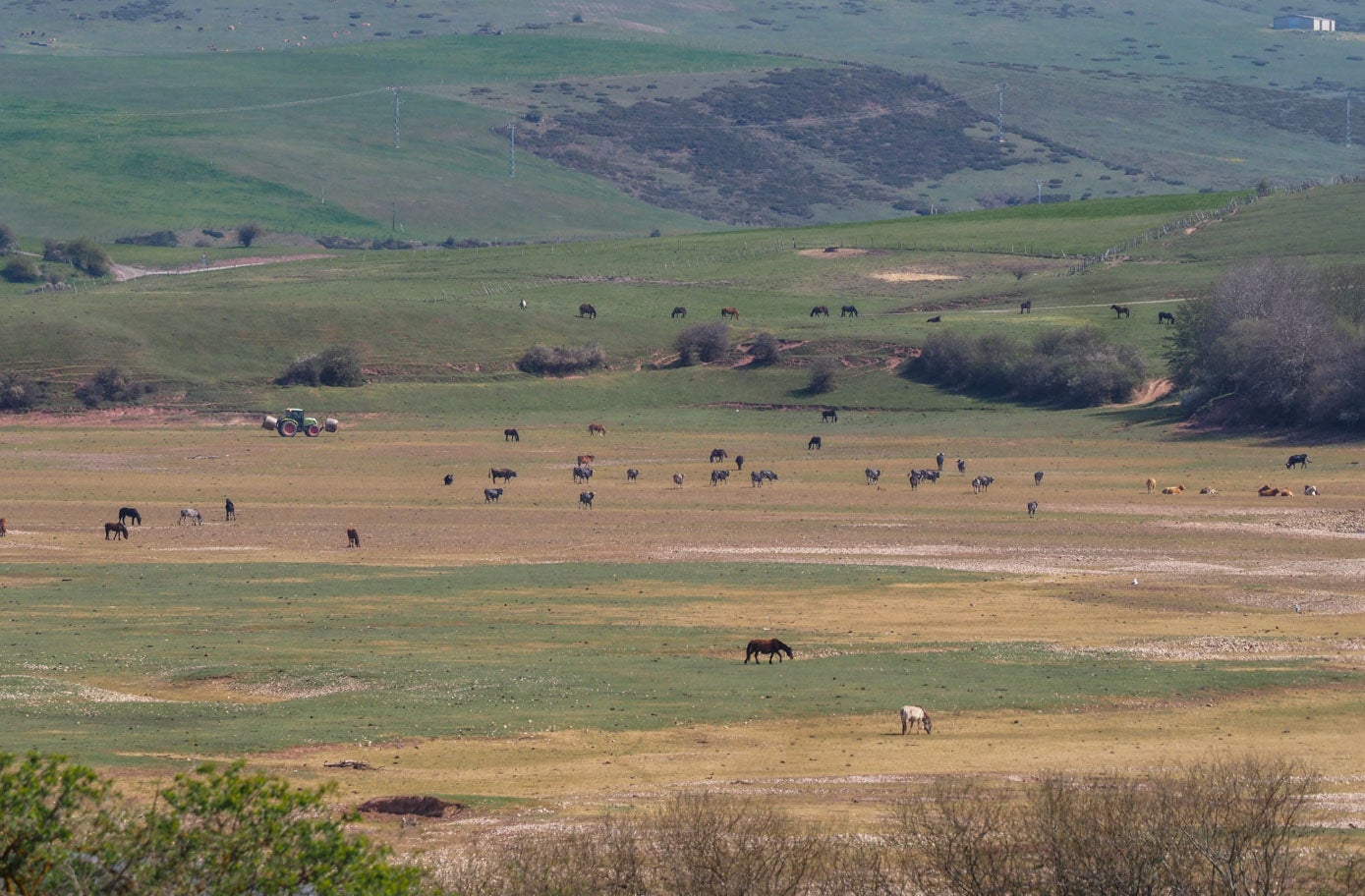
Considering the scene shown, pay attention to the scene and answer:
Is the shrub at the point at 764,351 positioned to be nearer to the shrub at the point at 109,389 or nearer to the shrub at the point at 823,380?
the shrub at the point at 823,380

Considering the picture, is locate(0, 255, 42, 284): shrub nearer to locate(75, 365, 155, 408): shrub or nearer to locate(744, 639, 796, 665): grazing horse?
locate(75, 365, 155, 408): shrub

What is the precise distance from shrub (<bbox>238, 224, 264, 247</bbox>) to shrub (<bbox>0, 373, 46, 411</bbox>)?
3132 inches

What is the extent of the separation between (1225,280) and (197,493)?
51.8 meters

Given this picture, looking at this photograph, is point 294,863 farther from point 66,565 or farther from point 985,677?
point 66,565

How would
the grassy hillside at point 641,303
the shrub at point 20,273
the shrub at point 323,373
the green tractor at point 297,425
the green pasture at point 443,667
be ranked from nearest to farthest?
the green pasture at point 443,667 → the green tractor at point 297,425 → the shrub at point 323,373 → the grassy hillside at point 641,303 → the shrub at point 20,273

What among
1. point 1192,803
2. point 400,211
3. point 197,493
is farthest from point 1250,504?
point 400,211

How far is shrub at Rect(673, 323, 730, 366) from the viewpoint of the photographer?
334 ft

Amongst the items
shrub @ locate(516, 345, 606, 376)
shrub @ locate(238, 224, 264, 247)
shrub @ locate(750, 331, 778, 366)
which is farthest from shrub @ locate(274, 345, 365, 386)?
shrub @ locate(238, 224, 264, 247)

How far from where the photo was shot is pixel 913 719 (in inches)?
1141

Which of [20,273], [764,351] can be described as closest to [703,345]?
[764,351]

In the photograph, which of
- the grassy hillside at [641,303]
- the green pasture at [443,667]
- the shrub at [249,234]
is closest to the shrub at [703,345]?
the grassy hillside at [641,303]

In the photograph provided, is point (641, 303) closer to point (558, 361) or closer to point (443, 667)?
point (558, 361)

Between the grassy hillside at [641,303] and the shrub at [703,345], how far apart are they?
0.88m

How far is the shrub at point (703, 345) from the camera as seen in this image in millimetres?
101688
